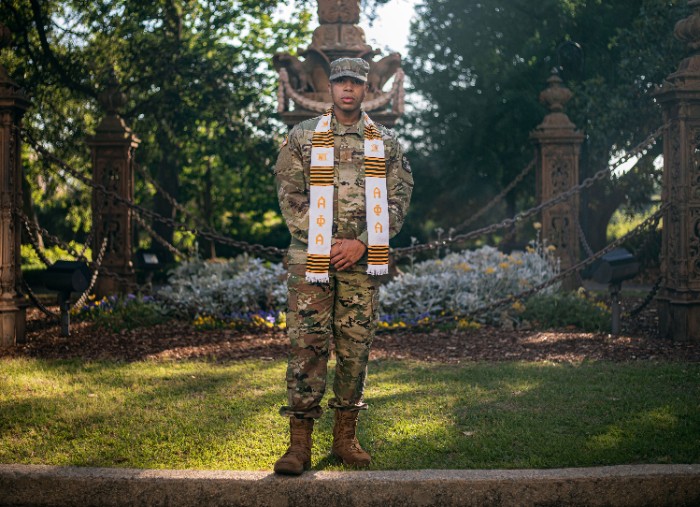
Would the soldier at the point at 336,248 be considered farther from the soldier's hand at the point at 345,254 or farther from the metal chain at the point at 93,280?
the metal chain at the point at 93,280

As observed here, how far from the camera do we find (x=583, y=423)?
490cm

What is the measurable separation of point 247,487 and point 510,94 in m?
16.0

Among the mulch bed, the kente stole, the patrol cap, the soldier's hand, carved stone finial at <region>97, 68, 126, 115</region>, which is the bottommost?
the mulch bed

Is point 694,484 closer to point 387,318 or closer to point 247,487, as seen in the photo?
point 247,487

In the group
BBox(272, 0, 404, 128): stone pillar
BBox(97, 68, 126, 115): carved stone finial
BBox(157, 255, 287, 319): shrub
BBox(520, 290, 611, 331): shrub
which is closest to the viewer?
BBox(520, 290, 611, 331): shrub

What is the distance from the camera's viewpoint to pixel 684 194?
8078mm

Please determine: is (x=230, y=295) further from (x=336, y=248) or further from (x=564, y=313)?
(x=336, y=248)

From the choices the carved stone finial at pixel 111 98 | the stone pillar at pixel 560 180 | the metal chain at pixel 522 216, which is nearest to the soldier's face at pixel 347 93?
the metal chain at pixel 522 216

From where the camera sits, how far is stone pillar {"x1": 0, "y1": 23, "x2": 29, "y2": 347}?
787 centimetres

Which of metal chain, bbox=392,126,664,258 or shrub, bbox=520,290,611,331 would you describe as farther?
shrub, bbox=520,290,611,331

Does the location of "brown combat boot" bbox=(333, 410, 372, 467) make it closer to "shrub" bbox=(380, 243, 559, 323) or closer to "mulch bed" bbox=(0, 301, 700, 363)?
"mulch bed" bbox=(0, 301, 700, 363)

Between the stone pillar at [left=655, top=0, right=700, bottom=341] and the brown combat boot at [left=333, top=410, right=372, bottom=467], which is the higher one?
the stone pillar at [left=655, top=0, right=700, bottom=341]

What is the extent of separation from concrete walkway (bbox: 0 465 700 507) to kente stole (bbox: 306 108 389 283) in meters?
1.06

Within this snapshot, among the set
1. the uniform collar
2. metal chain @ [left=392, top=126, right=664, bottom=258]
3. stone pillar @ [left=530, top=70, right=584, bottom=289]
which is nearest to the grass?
the uniform collar
